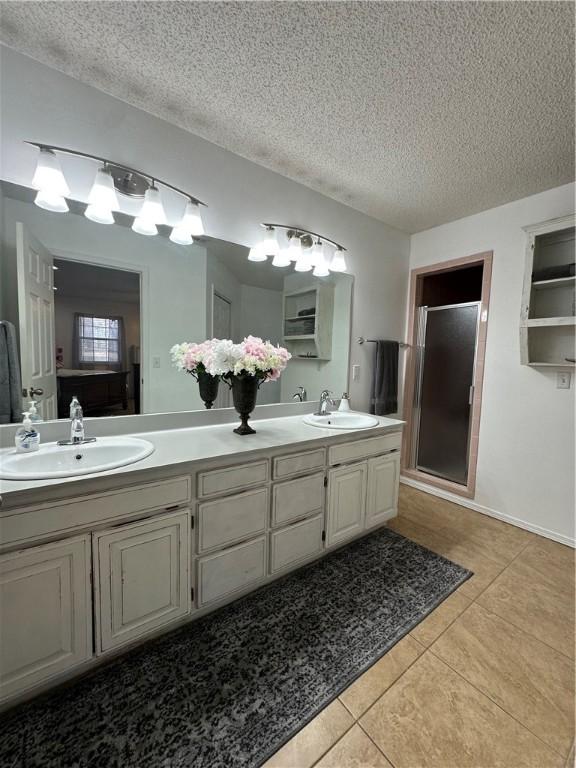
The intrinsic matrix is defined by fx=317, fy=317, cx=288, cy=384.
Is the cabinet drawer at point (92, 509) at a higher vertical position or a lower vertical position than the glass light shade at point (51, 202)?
lower

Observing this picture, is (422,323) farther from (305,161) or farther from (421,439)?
(305,161)

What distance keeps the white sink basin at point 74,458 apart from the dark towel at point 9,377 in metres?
0.19

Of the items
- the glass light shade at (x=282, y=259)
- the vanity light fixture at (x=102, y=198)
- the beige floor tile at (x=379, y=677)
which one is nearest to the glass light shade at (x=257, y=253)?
the glass light shade at (x=282, y=259)

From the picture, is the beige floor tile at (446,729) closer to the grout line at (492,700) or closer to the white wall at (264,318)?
the grout line at (492,700)

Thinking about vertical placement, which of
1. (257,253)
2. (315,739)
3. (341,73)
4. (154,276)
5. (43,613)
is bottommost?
(315,739)

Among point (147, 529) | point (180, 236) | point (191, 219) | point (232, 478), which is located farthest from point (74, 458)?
point (191, 219)

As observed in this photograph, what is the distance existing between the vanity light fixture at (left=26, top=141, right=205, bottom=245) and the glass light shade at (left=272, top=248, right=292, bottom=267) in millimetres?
548

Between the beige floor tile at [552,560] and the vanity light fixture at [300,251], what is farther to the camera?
the vanity light fixture at [300,251]

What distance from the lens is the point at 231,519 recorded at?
1.50m

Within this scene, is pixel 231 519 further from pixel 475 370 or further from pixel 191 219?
pixel 475 370

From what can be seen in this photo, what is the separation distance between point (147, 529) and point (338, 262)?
85.1 inches

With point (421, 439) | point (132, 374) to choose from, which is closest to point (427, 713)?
point (132, 374)

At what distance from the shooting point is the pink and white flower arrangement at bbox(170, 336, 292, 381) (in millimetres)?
1669

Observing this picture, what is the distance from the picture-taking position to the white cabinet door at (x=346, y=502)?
1.90 metres
